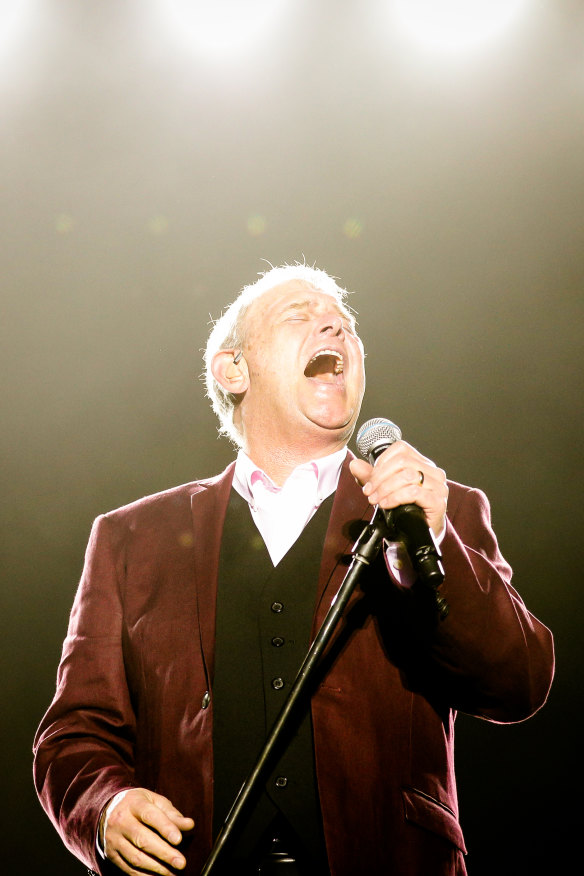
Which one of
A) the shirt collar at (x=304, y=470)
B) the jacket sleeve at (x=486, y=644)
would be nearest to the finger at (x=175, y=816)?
the jacket sleeve at (x=486, y=644)

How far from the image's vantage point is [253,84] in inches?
107

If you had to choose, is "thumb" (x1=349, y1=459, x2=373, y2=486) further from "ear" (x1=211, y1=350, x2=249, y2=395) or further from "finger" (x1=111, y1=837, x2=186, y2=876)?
"ear" (x1=211, y1=350, x2=249, y2=395)

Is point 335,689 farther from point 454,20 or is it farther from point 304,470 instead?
point 454,20

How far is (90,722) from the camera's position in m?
1.55

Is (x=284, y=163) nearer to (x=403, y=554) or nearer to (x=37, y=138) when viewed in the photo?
(x=37, y=138)

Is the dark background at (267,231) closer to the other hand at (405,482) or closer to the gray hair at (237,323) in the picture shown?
the gray hair at (237,323)

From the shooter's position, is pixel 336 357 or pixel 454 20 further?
pixel 454 20

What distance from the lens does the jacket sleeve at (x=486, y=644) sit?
49.1 inches

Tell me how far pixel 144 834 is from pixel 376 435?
0.80 meters

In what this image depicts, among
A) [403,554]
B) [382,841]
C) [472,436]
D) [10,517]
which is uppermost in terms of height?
[472,436]

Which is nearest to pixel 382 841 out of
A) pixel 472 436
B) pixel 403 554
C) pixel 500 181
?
pixel 403 554

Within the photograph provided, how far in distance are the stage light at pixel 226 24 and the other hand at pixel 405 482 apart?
224cm

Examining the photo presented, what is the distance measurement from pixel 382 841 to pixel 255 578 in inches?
23.2

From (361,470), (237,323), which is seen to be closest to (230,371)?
(237,323)
